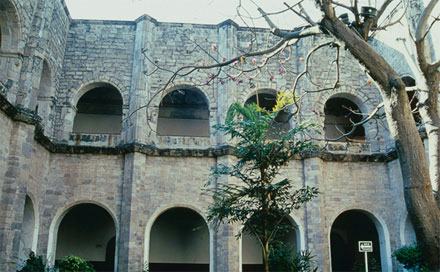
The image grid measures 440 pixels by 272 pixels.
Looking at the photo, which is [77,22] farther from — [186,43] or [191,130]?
[191,130]

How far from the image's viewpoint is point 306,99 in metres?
13.6

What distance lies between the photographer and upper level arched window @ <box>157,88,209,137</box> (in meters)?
15.8

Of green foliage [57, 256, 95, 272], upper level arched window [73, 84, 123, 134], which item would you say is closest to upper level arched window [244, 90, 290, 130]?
upper level arched window [73, 84, 123, 134]

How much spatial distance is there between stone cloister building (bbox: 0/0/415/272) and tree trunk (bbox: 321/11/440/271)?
5.69 metres

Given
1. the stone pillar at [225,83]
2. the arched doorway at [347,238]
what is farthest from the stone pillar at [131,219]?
the arched doorway at [347,238]

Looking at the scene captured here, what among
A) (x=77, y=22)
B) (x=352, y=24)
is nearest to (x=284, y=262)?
(x=352, y=24)

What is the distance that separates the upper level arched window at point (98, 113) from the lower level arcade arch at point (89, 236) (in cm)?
296

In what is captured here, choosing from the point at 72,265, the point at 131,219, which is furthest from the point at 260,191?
the point at 131,219

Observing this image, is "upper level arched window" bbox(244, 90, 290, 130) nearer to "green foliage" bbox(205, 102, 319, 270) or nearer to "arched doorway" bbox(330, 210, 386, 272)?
"arched doorway" bbox(330, 210, 386, 272)

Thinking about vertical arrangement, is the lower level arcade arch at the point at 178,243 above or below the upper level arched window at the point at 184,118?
below

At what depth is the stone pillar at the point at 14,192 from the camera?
912cm

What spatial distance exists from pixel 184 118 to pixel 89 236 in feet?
19.0

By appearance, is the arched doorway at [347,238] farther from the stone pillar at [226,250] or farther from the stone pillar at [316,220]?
the stone pillar at [226,250]

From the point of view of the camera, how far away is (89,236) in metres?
15.2
